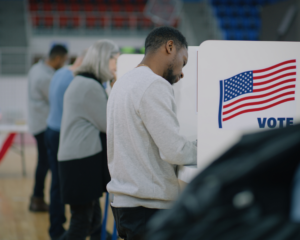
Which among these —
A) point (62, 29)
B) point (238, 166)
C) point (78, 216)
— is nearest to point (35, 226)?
point (78, 216)

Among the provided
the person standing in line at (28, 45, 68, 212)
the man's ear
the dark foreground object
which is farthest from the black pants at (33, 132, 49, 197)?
the dark foreground object

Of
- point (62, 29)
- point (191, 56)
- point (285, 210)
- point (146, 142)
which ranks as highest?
point (285, 210)

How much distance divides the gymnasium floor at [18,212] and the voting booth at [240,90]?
2.08 meters

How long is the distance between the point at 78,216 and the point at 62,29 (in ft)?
35.2

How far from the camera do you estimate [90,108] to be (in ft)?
6.32

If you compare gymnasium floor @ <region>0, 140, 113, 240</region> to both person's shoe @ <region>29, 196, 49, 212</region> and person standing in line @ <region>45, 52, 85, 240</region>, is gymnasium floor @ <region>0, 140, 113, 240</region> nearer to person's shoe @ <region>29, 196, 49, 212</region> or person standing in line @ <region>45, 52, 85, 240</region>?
person's shoe @ <region>29, 196, 49, 212</region>

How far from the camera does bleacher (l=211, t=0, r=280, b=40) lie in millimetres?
Answer: 11133

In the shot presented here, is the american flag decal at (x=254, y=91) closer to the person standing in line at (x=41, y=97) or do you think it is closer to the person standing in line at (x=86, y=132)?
the person standing in line at (x=86, y=132)

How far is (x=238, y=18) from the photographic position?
11875mm

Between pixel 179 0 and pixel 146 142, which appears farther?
pixel 179 0

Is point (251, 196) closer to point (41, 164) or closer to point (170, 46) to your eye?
point (170, 46)

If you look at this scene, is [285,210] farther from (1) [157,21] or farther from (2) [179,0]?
(2) [179,0]

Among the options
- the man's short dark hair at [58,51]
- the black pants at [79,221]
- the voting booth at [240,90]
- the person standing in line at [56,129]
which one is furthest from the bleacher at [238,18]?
A: the voting booth at [240,90]

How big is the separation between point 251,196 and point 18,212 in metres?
3.73
